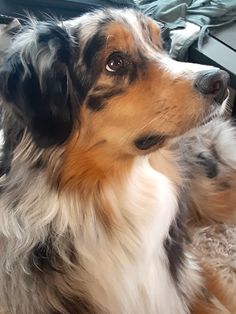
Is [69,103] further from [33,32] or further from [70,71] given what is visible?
[33,32]

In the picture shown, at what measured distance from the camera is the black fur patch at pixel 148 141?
3.52ft

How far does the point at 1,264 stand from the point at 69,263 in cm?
17

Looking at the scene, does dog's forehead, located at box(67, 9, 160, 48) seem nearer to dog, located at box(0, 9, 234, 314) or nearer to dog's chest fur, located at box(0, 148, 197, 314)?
dog, located at box(0, 9, 234, 314)

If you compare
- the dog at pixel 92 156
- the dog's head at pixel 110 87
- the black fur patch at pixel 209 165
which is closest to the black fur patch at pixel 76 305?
the dog at pixel 92 156

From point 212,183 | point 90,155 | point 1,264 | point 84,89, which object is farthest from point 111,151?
point 212,183

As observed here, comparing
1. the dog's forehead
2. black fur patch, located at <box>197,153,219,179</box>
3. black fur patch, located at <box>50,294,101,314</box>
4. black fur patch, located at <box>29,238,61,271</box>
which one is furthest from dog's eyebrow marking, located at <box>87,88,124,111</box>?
black fur patch, located at <box>197,153,219,179</box>

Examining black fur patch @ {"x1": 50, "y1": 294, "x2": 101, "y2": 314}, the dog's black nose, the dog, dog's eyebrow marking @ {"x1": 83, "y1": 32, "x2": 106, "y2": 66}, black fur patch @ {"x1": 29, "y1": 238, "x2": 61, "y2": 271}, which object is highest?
dog's eyebrow marking @ {"x1": 83, "y1": 32, "x2": 106, "y2": 66}

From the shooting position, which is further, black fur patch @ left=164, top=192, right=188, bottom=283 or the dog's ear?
black fur patch @ left=164, top=192, right=188, bottom=283

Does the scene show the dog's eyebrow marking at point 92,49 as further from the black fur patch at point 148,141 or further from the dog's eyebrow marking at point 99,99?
the black fur patch at point 148,141

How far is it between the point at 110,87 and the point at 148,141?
0.14m

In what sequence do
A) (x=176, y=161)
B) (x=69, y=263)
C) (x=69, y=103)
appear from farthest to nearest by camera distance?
1. (x=176, y=161)
2. (x=69, y=263)
3. (x=69, y=103)

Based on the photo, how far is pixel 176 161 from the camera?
4.15ft

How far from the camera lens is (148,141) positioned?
1081 mm

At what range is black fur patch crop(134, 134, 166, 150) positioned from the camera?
3.52ft
